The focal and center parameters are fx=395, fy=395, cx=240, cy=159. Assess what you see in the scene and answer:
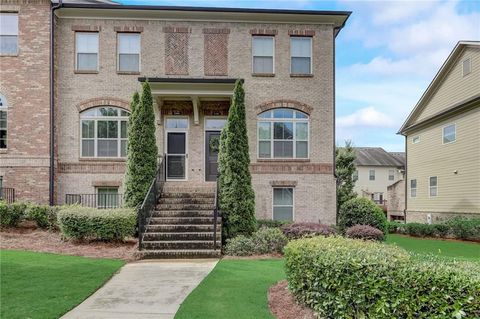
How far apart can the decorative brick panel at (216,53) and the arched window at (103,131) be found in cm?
404

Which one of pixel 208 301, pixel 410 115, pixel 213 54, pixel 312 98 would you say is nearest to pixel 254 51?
pixel 213 54

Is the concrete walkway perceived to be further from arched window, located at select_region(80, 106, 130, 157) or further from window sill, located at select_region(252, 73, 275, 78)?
window sill, located at select_region(252, 73, 275, 78)

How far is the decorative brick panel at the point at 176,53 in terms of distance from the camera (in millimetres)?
16359

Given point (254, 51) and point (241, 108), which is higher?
point (254, 51)

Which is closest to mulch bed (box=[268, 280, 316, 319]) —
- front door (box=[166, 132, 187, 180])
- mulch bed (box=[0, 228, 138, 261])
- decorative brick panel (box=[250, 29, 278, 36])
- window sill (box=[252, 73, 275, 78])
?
mulch bed (box=[0, 228, 138, 261])

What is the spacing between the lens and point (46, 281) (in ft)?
24.7

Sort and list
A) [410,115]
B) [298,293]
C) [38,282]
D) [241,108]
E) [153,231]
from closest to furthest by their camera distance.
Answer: [298,293]
[38,282]
[153,231]
[241,108]
[410,115]

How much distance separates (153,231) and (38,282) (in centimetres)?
473

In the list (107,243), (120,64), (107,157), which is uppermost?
(120,64)

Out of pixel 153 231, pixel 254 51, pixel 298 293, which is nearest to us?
pixel 298 293

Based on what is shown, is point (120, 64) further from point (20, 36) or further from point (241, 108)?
point (241, 108)

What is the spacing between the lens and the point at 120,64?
1638 centimetres

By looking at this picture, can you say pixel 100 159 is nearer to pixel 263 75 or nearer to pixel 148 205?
pixel 148 205

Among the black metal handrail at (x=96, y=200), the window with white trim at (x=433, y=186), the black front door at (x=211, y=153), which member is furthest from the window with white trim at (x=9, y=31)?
the window with white trim at (x=433, y=186)
